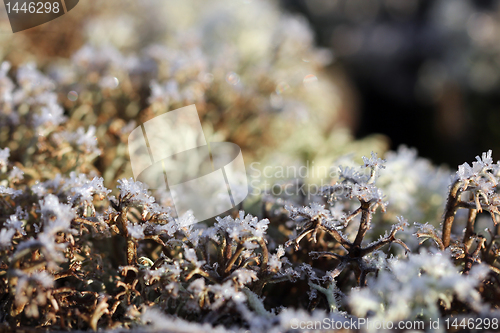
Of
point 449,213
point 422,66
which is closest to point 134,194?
point 449,213

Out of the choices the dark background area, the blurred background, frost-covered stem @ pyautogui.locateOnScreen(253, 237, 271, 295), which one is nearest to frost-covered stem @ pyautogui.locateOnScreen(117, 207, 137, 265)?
frost-covered stem @ pyautogui.locateOnScreen(253, 237, 271, 295)

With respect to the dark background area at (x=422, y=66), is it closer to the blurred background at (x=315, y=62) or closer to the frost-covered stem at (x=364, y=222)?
the blurred background at (x=315, y=62)

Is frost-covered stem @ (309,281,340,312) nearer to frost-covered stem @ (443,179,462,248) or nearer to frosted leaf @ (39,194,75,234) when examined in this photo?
frost-covered stem @ (443,179,462,248)

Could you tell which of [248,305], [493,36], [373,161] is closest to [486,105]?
[493,36]

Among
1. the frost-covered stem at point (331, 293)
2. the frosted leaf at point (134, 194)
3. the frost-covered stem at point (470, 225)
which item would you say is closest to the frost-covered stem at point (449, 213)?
the frost-covered stem at point (470, 225)

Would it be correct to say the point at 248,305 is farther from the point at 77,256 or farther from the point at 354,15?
the point at 354,15

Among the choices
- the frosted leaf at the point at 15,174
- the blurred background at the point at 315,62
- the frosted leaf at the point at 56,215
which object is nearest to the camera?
the frosted leaf at the point at 56,215

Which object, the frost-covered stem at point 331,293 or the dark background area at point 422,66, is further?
the dark background area at point 422,66

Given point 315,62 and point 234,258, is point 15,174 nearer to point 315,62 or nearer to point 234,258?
point 234,258
